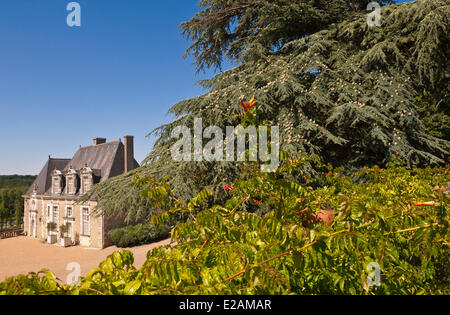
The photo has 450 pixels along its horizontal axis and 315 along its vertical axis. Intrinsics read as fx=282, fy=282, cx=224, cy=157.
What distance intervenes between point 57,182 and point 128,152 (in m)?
6.15

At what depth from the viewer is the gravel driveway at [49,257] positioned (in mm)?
12717

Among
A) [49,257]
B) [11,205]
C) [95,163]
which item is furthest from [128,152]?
[11,205]

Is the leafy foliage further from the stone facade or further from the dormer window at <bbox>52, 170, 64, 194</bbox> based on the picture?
the dormer window at <bbox>52, 170, 64, 194</bbox>

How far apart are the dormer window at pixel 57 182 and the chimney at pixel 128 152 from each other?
5.37 metres

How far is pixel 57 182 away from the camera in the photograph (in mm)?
20953

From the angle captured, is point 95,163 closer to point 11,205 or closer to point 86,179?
point 86,179

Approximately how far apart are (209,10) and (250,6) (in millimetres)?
1380

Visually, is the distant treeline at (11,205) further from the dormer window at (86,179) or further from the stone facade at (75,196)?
the dormer window at (86,179)

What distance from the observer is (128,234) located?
1574 cm

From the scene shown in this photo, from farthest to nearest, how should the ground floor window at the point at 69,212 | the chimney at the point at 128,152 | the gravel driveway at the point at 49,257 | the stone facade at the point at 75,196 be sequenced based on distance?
the chimney at the point at 128,152
the ground floor window at the point at 69,212
the stone facade at the point at 75,196
the gravel driveway at the point at 49,257

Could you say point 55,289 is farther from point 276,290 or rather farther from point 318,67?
point 318,67

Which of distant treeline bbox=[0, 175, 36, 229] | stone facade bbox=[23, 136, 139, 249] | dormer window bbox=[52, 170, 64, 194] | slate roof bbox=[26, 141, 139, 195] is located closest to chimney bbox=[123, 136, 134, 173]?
stone facade bbox=[23, 136, 139, 249]

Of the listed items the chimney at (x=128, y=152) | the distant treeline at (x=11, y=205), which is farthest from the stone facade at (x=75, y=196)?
the distant treeline at (x=11, y=205)
